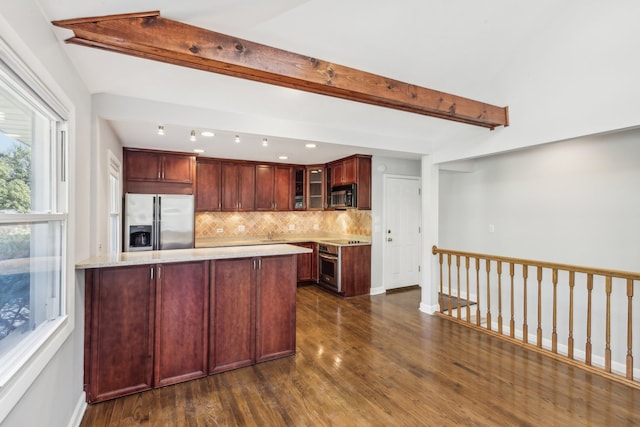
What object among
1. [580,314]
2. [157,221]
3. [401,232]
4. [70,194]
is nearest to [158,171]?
[157,221]

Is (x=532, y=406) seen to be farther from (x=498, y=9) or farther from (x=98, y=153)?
(x=98, y=153)

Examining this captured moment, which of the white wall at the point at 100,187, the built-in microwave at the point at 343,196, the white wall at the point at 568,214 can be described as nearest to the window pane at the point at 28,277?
the white wall at the point at 100,187

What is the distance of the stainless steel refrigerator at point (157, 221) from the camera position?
4355 mm

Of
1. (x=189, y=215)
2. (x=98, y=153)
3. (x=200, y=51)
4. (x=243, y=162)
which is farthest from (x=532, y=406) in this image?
(x=243, y=162)

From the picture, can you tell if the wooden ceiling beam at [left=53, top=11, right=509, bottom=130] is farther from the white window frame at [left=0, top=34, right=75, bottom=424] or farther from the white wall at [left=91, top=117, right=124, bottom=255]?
the white wall at [left=91, top=117, right=124, bottom=255]

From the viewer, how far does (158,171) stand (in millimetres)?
4645

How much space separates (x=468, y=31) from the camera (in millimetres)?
2904

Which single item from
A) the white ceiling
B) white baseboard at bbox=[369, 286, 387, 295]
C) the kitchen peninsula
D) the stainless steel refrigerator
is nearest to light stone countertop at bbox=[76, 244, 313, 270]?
the kitchen peninsula

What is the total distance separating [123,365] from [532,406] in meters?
3.10

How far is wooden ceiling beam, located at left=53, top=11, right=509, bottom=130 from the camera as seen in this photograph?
1.71m

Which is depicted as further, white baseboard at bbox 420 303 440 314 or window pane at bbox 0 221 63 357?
white baseboard at bbox 420 303 440 314

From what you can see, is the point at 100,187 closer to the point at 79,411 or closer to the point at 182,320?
the point at 182,320

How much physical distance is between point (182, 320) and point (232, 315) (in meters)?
0.41

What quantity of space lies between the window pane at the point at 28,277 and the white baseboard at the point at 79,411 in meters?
0.75
